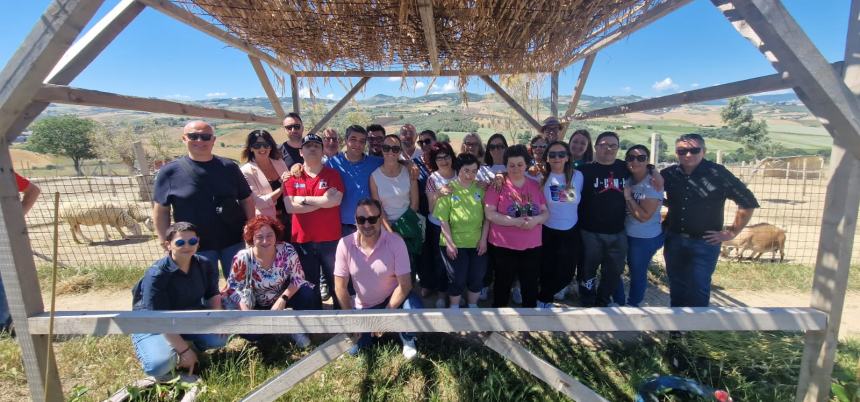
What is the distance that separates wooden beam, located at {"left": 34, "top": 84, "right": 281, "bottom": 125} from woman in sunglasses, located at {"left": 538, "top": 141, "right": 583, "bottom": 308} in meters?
2.92

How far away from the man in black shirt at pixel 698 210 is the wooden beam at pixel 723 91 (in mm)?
302

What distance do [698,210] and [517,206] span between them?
137 centimetres

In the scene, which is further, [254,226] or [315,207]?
[315,207]

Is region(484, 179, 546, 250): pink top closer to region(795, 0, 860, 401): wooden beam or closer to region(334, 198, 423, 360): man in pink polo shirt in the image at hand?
region(334, 198, 423, 360): man in pink polo shirt

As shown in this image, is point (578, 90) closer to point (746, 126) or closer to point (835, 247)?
point (835, 247)

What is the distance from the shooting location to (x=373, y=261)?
107 inches

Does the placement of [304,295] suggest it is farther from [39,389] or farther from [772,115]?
[772,115]

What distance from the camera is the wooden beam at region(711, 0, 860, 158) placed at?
4.94 feet

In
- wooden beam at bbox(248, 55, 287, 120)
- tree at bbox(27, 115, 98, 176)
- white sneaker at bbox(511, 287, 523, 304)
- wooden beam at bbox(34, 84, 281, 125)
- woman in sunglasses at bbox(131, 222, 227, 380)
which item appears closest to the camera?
wooden beam at bbox(34, 84, 281, 125)

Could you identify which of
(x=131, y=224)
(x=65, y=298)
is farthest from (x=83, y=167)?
(x=65, y=298)

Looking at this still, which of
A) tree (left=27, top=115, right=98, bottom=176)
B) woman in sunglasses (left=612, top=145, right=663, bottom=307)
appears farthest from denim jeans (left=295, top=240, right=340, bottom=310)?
tree (left=27, top=115, right=98, bottom=176)

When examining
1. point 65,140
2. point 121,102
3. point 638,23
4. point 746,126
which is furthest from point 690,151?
point 65,140

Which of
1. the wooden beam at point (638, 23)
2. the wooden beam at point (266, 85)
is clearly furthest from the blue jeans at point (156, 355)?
the wooden beam at point (638, 23)

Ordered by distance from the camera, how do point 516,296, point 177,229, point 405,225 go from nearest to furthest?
point 177,229 → point 405,225 → point 516,296
